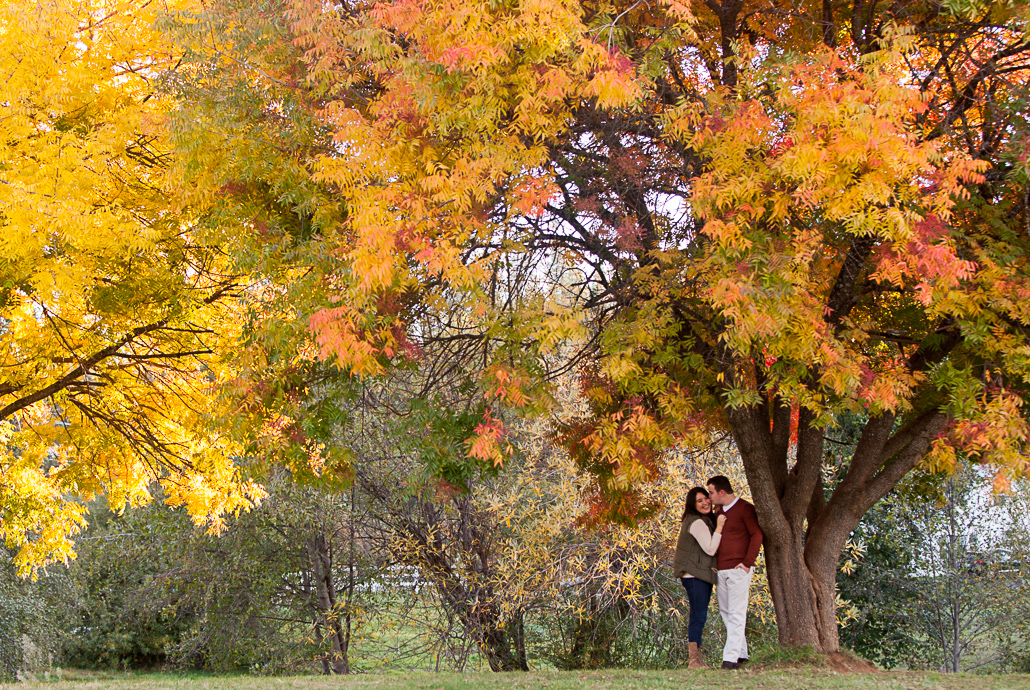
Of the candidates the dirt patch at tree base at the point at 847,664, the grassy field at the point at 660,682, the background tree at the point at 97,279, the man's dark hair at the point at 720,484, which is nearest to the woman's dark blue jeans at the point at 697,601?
the grassy field at the point at 660,682

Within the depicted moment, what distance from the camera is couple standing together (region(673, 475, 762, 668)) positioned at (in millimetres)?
7570

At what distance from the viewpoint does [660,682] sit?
710cm

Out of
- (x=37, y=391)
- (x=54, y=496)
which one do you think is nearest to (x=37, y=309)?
(x=37, y=391)

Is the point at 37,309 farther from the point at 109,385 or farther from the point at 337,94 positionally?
the point at 337,94

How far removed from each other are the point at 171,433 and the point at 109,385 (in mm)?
1212

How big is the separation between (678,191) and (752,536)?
3031 mm

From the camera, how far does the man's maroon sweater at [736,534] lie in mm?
7641

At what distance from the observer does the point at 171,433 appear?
12727 mm

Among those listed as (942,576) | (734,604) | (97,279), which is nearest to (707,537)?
(734,604)

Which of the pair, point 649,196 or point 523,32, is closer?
point 523,32

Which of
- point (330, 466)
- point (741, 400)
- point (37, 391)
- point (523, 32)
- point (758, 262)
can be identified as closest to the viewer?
point (523, 32)

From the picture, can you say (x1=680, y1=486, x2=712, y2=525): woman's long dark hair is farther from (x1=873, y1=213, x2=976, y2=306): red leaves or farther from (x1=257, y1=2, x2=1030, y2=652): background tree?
(x1=873, y1=213, x2=976, y2=306): red leaves

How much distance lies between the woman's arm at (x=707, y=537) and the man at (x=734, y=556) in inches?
2.4

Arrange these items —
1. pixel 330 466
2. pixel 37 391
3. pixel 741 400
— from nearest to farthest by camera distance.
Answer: pixel 741 400, pixel 330 466, pixel 37 391
